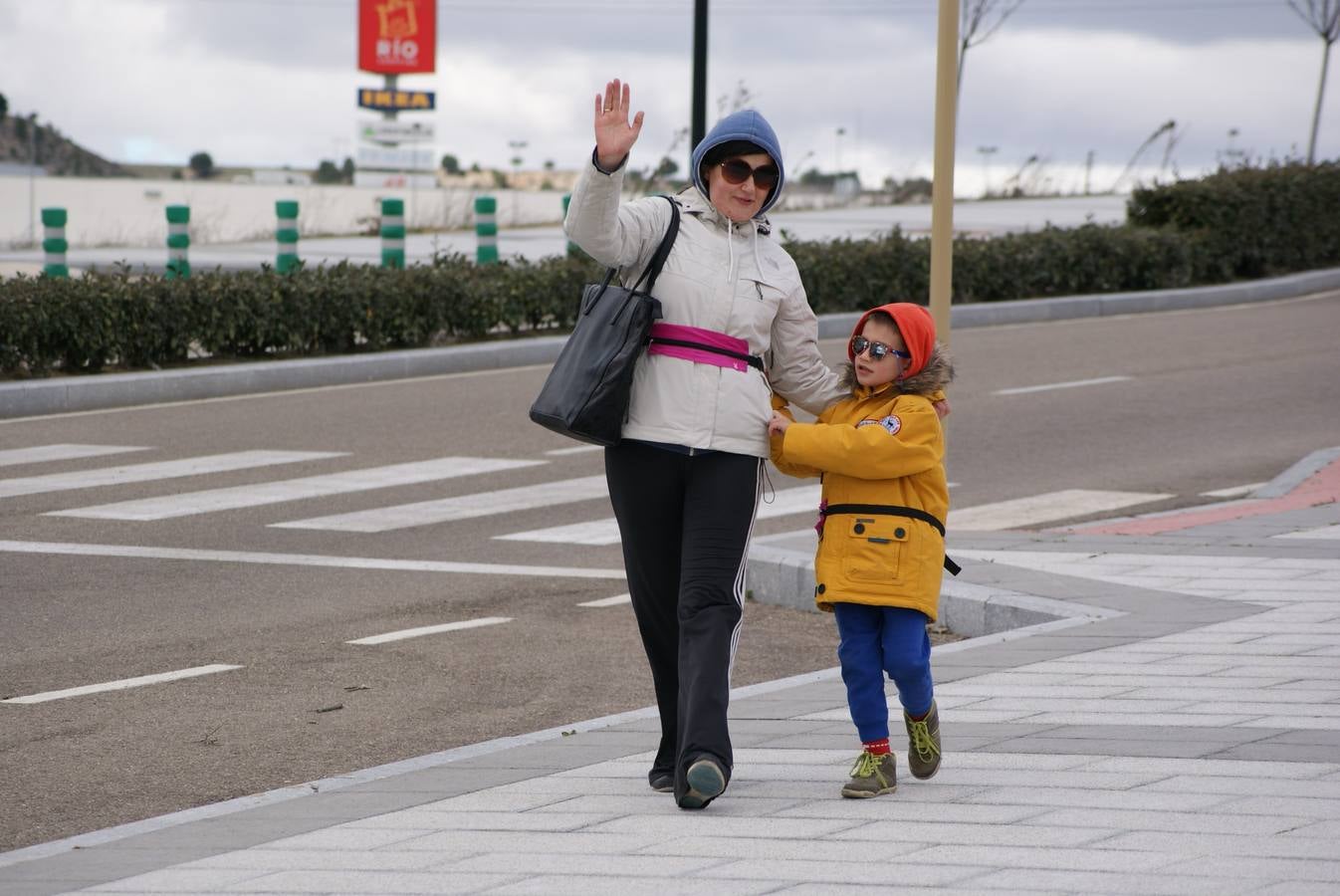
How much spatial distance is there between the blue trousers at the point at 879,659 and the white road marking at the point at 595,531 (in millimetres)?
4223

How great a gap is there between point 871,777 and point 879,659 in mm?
313

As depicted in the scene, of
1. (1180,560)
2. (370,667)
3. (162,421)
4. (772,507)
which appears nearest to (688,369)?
(370,667)

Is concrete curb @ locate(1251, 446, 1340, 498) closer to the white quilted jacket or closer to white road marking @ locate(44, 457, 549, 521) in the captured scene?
white road marking @ locate(44, 457, 549, 521)

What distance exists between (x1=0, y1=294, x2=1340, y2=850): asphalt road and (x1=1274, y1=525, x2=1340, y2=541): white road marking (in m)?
1.42

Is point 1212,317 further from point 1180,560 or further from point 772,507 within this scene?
point 1180,560

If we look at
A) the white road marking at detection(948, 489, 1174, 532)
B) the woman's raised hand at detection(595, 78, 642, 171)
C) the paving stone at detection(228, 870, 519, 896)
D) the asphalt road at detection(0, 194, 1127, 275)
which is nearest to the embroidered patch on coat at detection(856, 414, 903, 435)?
the woman's raised hand at detection(595, 78, 642, 171)

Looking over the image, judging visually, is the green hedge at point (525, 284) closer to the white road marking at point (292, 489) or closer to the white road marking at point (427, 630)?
the white road marking at point (292, 489)

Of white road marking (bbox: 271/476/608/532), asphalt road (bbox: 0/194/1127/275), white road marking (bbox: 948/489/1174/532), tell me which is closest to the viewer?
white road marking (bbox: 271/476/608/532)

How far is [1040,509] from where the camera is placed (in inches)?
412

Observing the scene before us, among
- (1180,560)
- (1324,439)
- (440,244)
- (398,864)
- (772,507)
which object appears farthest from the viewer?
(440,244)

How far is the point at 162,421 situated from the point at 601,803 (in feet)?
30.2

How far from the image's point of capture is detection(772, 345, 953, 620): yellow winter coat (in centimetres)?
474

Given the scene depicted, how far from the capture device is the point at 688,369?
4.73 m

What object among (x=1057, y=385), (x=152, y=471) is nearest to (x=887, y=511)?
(x=152, y=471)
